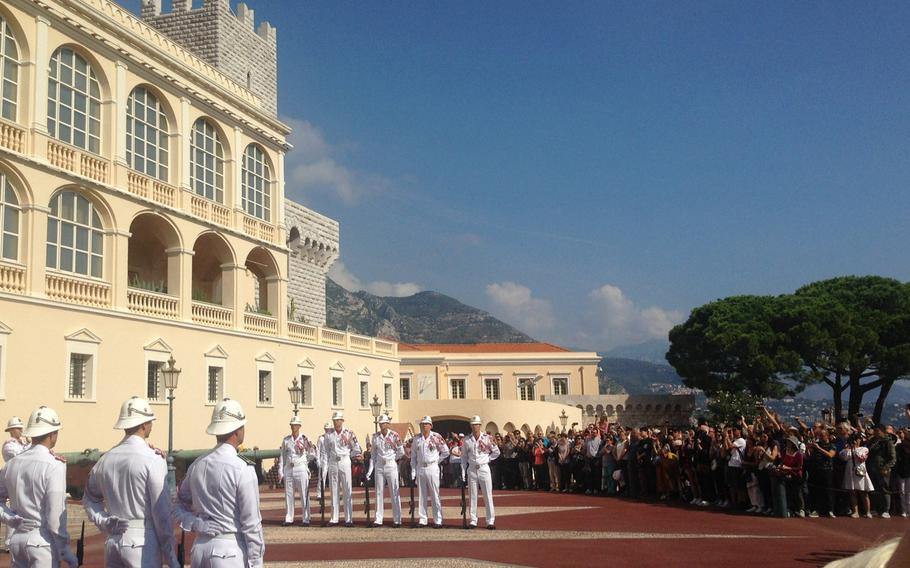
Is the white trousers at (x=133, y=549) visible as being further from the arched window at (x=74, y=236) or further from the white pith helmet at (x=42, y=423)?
the arched window at (x=74, y=236)

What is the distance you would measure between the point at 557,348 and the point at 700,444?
4971 cm

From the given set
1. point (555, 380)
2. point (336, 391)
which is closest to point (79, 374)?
point (336, 391)

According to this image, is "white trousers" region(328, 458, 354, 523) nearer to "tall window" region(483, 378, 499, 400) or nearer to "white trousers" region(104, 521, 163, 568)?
"white trousers" region(104, 521, 163, 568)

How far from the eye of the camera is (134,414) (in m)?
6.66

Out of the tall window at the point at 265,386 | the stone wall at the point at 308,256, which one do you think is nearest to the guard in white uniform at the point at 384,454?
the tall window at the point at 265,386

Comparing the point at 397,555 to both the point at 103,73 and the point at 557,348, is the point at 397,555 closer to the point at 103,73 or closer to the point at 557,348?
the point at 103,73

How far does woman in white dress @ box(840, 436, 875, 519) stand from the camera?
52.4 feet

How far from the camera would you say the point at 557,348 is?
227 ft

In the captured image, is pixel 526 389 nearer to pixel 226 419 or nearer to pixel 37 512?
pixel 37 512

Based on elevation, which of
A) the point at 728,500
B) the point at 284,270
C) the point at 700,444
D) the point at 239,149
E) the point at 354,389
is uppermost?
the point at 239,149

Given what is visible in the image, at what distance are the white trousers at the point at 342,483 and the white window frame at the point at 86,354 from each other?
9.29m

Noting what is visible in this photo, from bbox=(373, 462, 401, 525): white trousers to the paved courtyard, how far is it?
0.44 metres

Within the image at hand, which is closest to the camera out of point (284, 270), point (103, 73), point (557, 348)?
point (103, 73)

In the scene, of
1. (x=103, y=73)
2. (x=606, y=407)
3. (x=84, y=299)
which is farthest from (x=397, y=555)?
(x=606, y=407)
